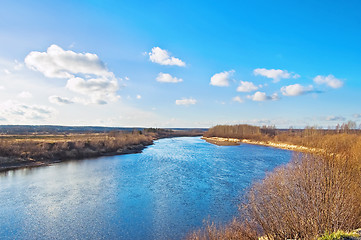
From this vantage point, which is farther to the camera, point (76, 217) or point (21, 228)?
point (76, 217)

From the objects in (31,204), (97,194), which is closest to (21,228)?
(31,204)

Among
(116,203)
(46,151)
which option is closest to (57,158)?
(46,151)

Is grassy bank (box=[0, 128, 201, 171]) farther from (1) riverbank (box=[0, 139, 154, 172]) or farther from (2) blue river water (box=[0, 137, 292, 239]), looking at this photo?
(2) blue river water (box=[0, 137, 292, 239])

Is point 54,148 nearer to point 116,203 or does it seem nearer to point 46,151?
point 46,151

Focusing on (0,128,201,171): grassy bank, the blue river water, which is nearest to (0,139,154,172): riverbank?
(0,128,201,171): grassy bank

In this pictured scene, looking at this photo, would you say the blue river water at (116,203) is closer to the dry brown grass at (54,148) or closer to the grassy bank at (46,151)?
the grassy bank at (46,151)

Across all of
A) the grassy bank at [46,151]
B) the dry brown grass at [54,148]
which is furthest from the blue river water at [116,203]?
the dry brown grass at [54,148]

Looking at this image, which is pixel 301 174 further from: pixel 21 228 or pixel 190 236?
pixel 21 228

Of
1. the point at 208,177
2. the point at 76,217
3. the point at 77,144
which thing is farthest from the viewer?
the point at 77,144

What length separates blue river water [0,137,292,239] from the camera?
10.8 m

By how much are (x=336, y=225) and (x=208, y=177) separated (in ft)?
51.3

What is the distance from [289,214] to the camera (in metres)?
6.91

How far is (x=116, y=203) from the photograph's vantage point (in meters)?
14.5

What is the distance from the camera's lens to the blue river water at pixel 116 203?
1079 cm
